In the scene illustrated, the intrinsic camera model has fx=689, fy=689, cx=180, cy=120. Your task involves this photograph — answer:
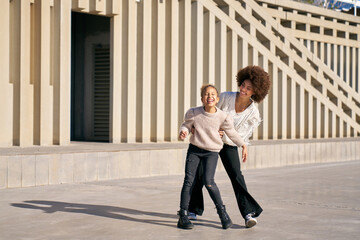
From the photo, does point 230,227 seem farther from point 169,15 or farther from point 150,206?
point 169,15

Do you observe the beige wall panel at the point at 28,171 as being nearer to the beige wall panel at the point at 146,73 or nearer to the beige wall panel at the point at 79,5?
the beige wall panel at the point at 79,5

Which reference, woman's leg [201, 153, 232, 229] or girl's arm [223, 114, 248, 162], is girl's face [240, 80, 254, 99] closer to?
girl's arm [223, 114, 248, 162]

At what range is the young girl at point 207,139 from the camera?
6.54 metres

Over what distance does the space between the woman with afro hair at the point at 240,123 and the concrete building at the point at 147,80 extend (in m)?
3.75

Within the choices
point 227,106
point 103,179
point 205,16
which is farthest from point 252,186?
point 205,16

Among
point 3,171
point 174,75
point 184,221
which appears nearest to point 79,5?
point 174,75

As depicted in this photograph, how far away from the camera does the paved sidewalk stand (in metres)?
6.27

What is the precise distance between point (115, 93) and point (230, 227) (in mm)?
8162

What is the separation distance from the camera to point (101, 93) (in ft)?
55.4

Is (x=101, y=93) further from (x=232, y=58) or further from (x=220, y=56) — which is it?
(x=232, y=58)

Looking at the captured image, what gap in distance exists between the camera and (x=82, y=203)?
326 inches

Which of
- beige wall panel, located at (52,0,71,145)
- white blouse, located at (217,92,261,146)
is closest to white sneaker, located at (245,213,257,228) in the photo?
white blouse, located at (217,92,261,146)

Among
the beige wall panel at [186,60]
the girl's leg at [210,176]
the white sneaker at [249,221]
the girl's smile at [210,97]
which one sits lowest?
the white sneaker at [249,221]

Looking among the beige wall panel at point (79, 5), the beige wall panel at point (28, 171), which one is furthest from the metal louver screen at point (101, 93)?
the beige wall panel at point (28, 171)
